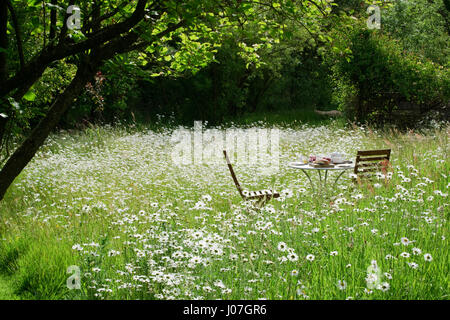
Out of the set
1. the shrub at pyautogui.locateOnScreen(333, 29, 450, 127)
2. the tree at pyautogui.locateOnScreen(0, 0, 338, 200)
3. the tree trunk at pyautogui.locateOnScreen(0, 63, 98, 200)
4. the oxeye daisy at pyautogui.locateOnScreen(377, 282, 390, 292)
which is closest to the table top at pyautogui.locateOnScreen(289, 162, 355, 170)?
the tree at pyautogui.locateOnScreen(0, 0, 338, 200)

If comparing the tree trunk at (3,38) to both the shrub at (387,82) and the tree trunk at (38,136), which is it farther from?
the shrub at (387,82)

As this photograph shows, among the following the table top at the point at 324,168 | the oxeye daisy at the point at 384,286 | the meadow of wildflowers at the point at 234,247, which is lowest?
the meadow of wildflowers at the point at 234,247

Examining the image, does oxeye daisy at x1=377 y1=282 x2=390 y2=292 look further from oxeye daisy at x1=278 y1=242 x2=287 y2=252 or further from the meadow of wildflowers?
oxeye daisy at x1=278 y1=242 x2=287 y2=252

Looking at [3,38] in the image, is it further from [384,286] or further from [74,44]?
[384,286]

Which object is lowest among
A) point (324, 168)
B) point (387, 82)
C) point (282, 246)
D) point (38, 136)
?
point (282, 246)

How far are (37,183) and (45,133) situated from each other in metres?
5.59

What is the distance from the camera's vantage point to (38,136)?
3.75 metres

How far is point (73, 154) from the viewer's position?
11.1 m

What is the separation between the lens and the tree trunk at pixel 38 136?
371 cm

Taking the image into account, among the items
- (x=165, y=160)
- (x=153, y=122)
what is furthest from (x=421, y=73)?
(x=153, y=122)

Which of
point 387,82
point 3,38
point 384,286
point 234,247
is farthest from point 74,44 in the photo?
point 387,82

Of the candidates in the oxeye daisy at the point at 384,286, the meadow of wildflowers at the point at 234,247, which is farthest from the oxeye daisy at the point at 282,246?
the oxeye daisy at the point at 384,286
